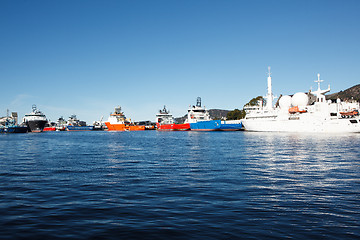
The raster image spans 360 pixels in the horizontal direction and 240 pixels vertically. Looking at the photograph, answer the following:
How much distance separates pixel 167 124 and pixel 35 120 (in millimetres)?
68984

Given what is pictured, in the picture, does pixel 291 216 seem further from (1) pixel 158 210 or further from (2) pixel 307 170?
(2) pixel 307 170

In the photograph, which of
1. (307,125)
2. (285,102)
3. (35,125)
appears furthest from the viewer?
(35,125)

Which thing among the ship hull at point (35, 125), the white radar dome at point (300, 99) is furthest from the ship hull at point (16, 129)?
the white radar dome at point (300, 99)

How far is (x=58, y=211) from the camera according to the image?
10938 mm

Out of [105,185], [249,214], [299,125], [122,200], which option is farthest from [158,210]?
[299,125]

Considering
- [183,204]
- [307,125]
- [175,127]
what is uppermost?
[175,127]

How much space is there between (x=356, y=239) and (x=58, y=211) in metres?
9.93

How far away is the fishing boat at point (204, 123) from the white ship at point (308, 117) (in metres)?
16.3

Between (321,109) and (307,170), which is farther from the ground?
(321,109)

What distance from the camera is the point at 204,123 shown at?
458 ft

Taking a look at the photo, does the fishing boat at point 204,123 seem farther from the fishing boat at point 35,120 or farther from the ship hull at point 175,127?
the fishing boat at point 35,120

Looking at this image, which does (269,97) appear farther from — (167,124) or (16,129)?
(16,129)

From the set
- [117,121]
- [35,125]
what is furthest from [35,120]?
[117,121]

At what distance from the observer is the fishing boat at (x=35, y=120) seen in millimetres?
138087
